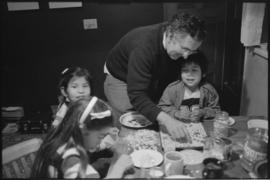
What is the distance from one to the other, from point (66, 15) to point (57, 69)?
0.24m

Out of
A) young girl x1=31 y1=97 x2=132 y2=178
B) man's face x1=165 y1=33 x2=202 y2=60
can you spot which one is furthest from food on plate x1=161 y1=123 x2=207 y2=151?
young girl x1=31 y1=97 x2=132 y2=178

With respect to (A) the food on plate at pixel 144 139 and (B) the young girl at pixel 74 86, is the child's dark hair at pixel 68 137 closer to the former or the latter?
(B) the young girl at pixel 74 86

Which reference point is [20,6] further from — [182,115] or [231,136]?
[231,136]

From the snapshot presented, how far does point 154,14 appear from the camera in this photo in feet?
4.42

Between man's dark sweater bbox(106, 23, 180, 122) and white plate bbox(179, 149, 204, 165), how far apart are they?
0.24 m

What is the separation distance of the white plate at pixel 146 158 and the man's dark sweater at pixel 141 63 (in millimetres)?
212

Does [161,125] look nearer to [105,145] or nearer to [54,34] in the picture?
[105,145]

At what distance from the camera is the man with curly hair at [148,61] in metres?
1.36

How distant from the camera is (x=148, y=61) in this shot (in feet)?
4.90

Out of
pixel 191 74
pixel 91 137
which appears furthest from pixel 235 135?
pixel 91 137

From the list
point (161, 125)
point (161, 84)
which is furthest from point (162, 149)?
point (161, 84)

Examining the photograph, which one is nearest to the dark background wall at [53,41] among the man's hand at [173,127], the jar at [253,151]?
the man's hand at [173,127]

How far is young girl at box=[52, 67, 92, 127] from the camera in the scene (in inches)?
41.1

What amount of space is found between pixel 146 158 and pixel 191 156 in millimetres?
192
